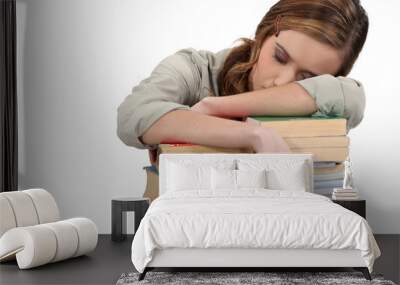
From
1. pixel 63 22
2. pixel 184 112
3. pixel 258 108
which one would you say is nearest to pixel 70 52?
pixel 63 22

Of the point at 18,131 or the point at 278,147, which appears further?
the point at 18,131

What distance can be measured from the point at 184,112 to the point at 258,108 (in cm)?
67

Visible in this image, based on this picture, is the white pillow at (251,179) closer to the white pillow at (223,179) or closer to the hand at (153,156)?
the white pillow at (223,179)

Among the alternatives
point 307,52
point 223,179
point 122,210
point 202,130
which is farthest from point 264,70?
point 122,210

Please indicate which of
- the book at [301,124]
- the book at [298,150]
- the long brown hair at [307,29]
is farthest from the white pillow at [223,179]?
the long brown hair at [307,29]

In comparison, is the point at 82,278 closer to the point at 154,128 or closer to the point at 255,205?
the point at 255,205

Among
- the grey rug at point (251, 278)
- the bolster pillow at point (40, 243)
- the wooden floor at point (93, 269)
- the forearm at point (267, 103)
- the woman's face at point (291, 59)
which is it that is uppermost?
the woman's face at point (291, 59)

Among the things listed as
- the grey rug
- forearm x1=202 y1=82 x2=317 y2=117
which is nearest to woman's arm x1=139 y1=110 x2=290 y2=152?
forearm x1=202 y1=82 x2=317 y2=117

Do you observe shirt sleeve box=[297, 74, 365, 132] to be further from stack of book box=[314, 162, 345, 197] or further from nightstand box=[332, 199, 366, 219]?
nightstand box=[332, 199, 366, 219]

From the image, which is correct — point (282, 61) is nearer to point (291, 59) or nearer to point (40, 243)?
point (291, 59)

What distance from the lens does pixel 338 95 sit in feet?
21.1

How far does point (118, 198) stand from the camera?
260 inches

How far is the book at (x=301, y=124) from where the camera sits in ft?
20.8

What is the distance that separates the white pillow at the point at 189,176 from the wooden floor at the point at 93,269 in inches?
27.4
